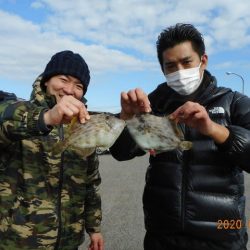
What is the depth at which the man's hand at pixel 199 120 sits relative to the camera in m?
2.93

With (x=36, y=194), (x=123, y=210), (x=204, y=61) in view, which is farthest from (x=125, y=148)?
(x=123, y=210)

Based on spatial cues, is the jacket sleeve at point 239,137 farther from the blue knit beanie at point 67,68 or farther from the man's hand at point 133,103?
the blue knit beanie at point 67,68

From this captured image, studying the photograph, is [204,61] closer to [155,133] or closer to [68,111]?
[155,133]

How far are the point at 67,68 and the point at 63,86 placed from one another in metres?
0.17

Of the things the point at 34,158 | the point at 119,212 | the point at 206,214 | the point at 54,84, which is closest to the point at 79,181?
the point at 34,158

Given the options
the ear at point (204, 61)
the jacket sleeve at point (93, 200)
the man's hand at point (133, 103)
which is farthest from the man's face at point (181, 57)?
the jacket sleeve at point (93, 200)

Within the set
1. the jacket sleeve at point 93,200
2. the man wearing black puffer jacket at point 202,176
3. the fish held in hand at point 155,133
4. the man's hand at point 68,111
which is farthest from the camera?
the jacket sleeve at point 93,200

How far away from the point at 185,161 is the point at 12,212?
137 cm

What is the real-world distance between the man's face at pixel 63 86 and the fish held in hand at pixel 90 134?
95cm

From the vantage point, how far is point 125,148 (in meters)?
3.69

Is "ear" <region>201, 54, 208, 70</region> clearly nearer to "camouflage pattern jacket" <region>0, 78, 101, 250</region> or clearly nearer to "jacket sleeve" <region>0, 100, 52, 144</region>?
"camouflage pattern jacket" <region>0, 78, 101, 250</region>

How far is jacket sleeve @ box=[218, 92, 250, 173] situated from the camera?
3.12 metres

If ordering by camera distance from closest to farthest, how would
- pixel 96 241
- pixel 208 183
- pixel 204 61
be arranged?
pixel 208 183 → pixel 204 61 → pixel 96 241

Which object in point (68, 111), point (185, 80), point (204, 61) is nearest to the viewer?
→ point (68, 111)
